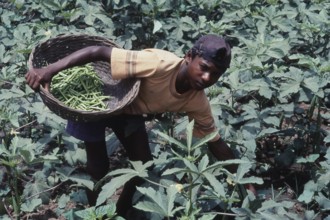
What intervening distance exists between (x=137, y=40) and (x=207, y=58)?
243 centimetres

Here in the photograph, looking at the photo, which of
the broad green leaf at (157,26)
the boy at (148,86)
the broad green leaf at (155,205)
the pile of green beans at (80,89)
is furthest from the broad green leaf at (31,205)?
the broad green leaf at (157,26)

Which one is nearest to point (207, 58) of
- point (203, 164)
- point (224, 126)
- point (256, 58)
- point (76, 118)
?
point (203, 164)

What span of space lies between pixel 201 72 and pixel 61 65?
0.64 m

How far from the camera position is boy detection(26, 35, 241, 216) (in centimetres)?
273

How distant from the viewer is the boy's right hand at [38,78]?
2795mm

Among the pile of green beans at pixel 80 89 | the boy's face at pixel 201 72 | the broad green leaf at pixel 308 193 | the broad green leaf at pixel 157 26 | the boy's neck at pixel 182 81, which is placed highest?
the boy's face at pixel 201 72

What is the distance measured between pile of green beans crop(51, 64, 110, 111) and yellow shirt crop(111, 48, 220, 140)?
17cm

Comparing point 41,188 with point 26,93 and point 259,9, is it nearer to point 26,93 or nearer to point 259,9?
point 26,93

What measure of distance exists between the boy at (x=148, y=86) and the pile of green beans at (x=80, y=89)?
106 mm

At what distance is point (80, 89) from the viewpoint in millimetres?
3158

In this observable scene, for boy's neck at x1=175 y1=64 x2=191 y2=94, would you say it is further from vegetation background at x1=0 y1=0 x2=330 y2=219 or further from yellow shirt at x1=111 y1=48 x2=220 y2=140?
vegetation background at x1=0 y1=0 x2=330 y2=219

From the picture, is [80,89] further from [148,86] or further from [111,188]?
[111,188]

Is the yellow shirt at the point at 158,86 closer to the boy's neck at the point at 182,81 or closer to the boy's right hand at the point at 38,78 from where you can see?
the boy's neck at the point at 182,81

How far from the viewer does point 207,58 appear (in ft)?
8.82
